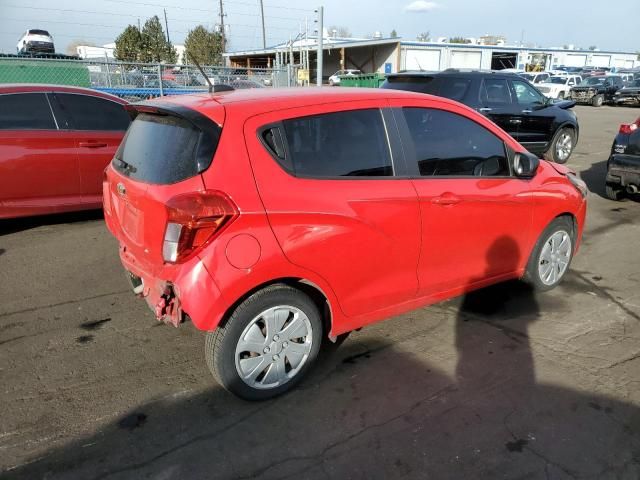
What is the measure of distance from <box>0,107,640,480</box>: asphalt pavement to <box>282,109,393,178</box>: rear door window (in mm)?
1286

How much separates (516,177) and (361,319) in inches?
65.6

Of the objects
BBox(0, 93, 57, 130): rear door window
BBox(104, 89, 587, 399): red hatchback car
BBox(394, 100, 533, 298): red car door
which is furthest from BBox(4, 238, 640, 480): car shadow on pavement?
BBox(0, 93, 57, 130): rear door window

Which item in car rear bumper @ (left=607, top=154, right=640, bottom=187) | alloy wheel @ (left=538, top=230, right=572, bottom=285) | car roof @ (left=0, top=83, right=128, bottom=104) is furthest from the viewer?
car rear bumper @ (left=607, top=154, right=640, bottom=187)

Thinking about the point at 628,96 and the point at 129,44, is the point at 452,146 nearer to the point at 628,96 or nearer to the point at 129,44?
the point at 628,96

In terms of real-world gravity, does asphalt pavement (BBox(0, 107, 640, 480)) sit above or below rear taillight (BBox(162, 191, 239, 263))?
below

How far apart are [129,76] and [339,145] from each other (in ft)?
→ 43.6

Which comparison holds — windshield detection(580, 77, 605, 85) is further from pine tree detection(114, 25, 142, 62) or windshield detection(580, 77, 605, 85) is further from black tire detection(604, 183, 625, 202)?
pine tree detection(114, 25, 142, 62)

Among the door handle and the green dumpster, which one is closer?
the door handle

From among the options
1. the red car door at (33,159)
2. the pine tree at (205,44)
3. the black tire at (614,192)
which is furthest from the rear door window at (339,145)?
the pine tree at (205,44)

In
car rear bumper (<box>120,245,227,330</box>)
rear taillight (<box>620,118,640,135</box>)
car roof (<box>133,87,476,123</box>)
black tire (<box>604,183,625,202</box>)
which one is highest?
car roof (<box>133,87,476,123</box>)

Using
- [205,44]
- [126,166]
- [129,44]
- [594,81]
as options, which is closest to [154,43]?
[129,44]

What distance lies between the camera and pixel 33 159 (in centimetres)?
558

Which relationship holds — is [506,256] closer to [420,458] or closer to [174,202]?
[420,458]

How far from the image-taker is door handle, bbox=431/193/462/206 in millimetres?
3322
